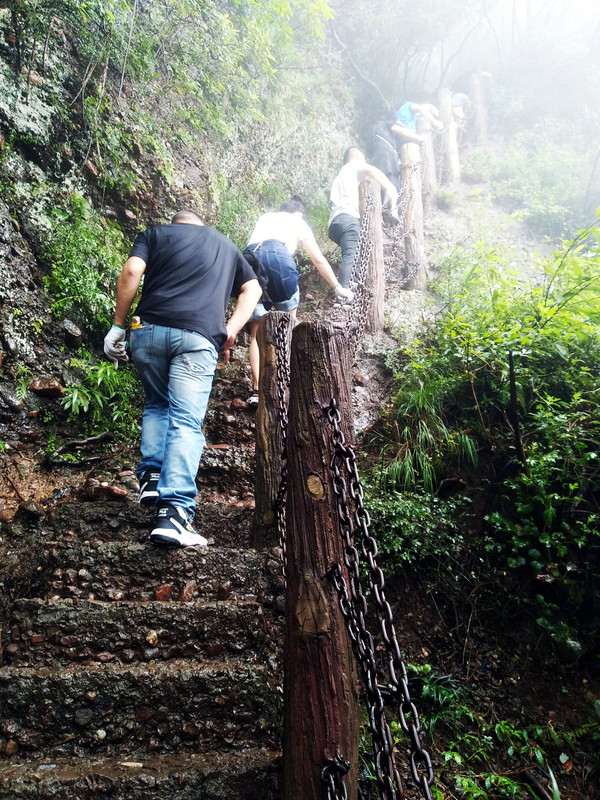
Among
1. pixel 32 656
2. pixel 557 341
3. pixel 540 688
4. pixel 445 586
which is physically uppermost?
pixel 557 341

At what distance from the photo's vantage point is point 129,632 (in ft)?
7.13

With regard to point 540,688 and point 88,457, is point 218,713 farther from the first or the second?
point 88,457

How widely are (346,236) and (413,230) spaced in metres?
2.12

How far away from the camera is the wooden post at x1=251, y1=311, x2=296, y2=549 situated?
2887 millimetres

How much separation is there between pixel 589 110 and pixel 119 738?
17.0 meters

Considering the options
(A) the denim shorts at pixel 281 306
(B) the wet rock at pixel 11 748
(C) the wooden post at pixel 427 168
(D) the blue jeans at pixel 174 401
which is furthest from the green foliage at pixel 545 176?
(B) the wet rock at pixel 11 748

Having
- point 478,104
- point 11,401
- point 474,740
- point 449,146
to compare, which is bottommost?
point 474,740

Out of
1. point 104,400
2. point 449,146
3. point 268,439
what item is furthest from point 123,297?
point 449,146

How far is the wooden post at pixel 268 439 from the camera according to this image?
289 cm

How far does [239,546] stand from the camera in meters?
3.02

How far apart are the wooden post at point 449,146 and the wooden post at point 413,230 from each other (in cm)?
344

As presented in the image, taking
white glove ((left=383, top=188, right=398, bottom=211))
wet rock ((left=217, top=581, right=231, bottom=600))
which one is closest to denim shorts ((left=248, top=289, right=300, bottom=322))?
wet rock ((left=217, top=581, right=231, bottom=600))

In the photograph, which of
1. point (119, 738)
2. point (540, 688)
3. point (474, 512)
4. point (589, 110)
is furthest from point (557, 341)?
point (589, 110)

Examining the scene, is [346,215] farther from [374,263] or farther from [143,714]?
[143,714]
